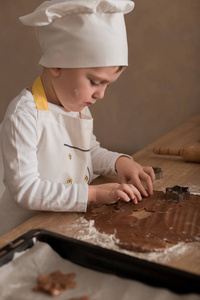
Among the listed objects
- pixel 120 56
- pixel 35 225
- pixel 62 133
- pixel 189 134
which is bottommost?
pixel 189 134

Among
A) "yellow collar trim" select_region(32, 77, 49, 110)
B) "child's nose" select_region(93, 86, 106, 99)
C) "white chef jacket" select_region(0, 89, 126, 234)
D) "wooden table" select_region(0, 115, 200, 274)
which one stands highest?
"child's nose" select_region(93, 86, 106, 99)

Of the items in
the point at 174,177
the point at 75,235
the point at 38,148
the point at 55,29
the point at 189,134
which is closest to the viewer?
the point at 75,235

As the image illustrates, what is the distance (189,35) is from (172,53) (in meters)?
0.15

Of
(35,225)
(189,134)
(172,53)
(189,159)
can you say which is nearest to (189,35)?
(172,53)

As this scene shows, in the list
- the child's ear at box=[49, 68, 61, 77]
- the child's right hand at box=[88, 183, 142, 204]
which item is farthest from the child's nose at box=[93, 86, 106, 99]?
the child's right hand at box=[88, 183, 142, 204]

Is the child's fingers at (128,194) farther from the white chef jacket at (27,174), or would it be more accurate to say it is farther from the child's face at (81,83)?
the child's face at (81,83)

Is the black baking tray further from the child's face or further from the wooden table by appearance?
the child's face

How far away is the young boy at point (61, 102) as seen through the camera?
0.91 m

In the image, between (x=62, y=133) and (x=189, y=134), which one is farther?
(x=189, y=134)

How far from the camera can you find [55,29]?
3.06ft

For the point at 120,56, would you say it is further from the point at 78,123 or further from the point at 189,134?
the point at 189,134

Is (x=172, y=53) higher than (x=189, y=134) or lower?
higher

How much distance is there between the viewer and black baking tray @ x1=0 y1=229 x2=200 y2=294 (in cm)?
55

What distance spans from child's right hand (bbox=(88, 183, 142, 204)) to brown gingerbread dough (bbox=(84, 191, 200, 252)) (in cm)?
2
